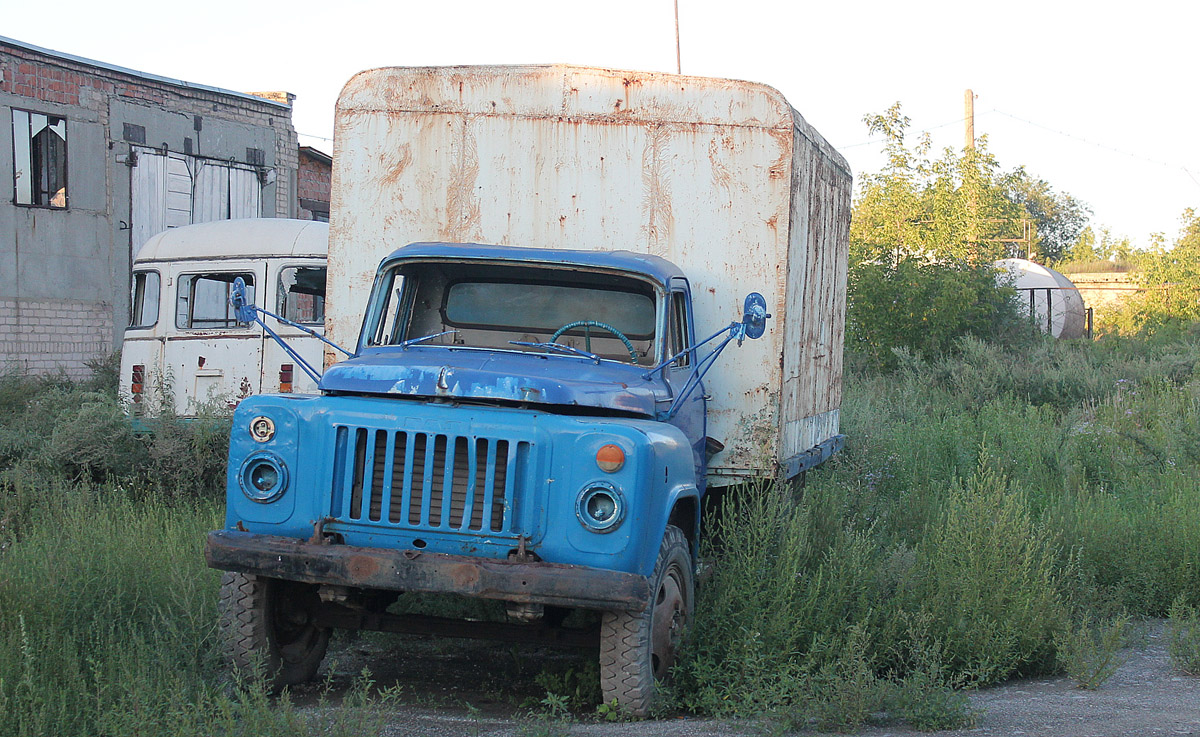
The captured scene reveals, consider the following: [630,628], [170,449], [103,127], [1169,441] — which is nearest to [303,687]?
[630,628]

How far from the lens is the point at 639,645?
476 cm

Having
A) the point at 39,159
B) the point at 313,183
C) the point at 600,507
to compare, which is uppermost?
the point at 313,183

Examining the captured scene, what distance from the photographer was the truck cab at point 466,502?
460cm

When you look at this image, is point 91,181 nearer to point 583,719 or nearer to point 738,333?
point 738,333

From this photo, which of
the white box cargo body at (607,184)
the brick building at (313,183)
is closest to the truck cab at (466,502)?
the white box cargo body at (607,184)

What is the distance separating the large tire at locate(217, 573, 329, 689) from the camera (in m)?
5.01

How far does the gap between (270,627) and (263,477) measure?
76cm

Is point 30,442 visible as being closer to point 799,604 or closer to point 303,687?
point 303,687

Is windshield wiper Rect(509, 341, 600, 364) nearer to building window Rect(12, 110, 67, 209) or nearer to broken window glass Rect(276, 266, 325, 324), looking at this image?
broken window glass Rect(276, 266, 325, 324)

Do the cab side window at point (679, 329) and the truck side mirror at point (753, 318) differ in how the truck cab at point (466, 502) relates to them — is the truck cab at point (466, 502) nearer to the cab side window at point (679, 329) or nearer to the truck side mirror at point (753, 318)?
the truck side mirror at point (753, 318)

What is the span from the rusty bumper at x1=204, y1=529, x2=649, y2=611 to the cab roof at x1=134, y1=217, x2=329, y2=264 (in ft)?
23.2

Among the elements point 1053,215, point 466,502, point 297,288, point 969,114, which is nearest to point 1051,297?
point 969,114

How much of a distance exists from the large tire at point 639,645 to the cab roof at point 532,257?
4.95 ft

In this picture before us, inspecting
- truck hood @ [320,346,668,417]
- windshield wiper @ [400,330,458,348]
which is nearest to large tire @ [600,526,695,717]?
truck hood @ [320,346,668,417]
